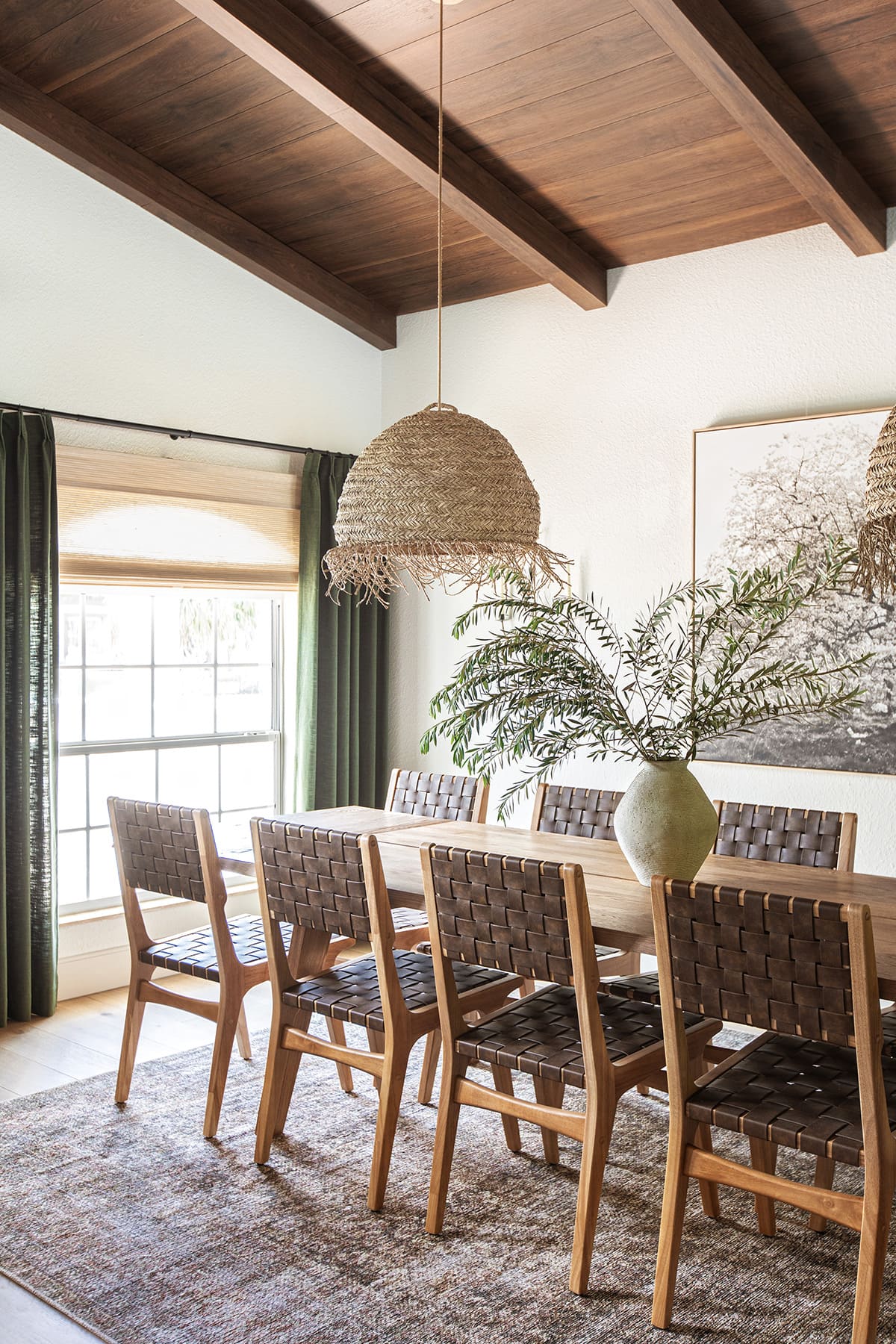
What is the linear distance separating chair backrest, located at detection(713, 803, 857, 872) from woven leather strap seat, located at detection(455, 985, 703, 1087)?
2.51 ft

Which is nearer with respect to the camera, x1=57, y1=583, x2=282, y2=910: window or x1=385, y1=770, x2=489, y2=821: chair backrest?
x1=385, y1=770, x2=489, y2=821: chair backrest

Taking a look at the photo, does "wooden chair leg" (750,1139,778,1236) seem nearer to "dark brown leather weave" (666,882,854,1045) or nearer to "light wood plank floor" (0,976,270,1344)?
"dark brown leather weave" (666,882,854,1045)

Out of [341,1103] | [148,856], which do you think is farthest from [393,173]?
[341,1103]

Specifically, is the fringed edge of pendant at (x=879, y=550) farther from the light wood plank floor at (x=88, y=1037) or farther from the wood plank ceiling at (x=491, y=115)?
the light wood plank floor at (x=88, y=1037)

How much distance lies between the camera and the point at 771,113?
3584mm

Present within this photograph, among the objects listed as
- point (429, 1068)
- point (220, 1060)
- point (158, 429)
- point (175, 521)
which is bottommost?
point (429, 1068)

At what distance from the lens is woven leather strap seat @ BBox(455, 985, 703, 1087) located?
2.73 meters

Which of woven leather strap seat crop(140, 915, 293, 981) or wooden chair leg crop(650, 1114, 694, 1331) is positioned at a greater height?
woven leather strap seat crop(140, 915, 293, 981)

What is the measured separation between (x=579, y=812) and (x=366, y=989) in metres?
1.25

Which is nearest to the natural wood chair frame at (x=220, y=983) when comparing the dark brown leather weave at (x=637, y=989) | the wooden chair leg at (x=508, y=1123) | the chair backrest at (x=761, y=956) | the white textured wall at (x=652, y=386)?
the wooden chair leg at (x=508, y=1123)

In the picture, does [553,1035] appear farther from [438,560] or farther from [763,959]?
[438,560]

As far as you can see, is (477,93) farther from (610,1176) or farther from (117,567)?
(610,1176)

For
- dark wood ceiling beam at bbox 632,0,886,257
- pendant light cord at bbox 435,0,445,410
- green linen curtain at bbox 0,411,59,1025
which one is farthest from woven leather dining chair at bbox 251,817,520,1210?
dark wood ceiling beam at bbox 632,0,886,257

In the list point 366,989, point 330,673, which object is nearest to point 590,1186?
point 366,989
